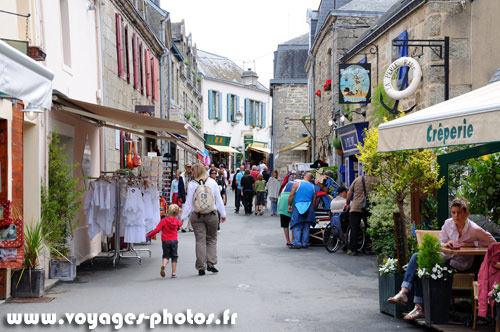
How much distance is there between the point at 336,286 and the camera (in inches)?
375

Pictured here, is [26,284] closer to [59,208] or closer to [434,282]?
[59,208]

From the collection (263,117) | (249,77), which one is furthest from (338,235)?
(263,117)

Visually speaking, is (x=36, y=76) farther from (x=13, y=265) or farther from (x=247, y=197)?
(x=247, y=197)

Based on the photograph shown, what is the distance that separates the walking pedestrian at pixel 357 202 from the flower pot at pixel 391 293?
5.31 metres

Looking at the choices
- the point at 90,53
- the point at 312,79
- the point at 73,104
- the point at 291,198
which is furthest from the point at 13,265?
the point at 312,79

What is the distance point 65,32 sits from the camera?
11.8 metres

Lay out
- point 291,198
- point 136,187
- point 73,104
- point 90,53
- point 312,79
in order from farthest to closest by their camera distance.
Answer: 1. point 312,79
2. point 291,198
3. point 90,53
4. point 136,187
5. point 73,104

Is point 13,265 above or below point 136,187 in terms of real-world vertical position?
below

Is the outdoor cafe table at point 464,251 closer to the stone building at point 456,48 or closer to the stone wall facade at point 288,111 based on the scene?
the stone building at point 456,48

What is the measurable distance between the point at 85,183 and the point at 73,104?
91.3 inches

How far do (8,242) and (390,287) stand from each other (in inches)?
181

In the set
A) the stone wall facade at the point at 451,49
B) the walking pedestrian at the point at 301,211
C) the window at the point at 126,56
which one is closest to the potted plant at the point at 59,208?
the walking pedestrian at the point at 301,211

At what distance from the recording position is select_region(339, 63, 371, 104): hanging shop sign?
654 inches

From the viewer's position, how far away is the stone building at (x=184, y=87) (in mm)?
31031
